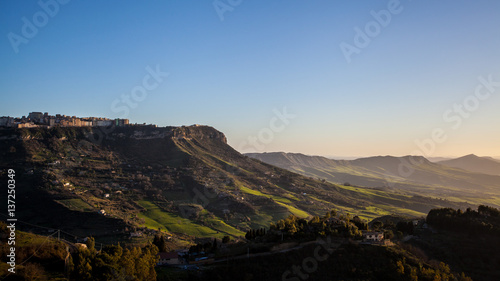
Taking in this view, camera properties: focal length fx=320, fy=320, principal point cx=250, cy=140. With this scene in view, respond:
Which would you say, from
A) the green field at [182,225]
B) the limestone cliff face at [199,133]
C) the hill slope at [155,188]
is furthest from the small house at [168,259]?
Result: the limestone cliff face at [199,133]

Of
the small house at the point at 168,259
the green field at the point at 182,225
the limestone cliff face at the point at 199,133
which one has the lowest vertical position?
the green field at the point at 182,225

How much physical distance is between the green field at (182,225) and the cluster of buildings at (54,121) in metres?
60.5

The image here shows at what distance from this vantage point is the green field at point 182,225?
70688mm

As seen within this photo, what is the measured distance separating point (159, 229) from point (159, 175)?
119ft

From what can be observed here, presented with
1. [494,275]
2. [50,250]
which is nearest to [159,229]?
[50,250]

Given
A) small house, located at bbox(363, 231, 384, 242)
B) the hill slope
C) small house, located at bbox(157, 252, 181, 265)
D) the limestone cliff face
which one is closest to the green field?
the hill slope

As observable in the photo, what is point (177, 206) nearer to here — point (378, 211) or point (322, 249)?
point (322, 249)

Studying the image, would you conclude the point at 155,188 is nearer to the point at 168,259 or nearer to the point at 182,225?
the point at 182,225

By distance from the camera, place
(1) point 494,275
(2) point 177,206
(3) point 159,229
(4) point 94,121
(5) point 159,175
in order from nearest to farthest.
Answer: (1) point 494,275, (3) point 159,229, (2) point 177,206, (5) point 159,175, (4) point 94,121

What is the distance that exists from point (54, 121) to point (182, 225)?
78591 millimetres

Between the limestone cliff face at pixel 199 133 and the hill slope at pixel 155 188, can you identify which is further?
the limestone cliff face at pixel 199 133

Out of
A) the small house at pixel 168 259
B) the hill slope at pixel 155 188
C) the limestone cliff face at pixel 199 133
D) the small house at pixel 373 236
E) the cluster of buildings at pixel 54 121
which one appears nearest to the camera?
the small house at pixel 168 259

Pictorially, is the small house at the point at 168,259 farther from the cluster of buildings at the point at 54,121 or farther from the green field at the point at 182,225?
the cluster of buildings at the point at 54,121

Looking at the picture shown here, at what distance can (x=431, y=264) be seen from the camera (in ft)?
128
